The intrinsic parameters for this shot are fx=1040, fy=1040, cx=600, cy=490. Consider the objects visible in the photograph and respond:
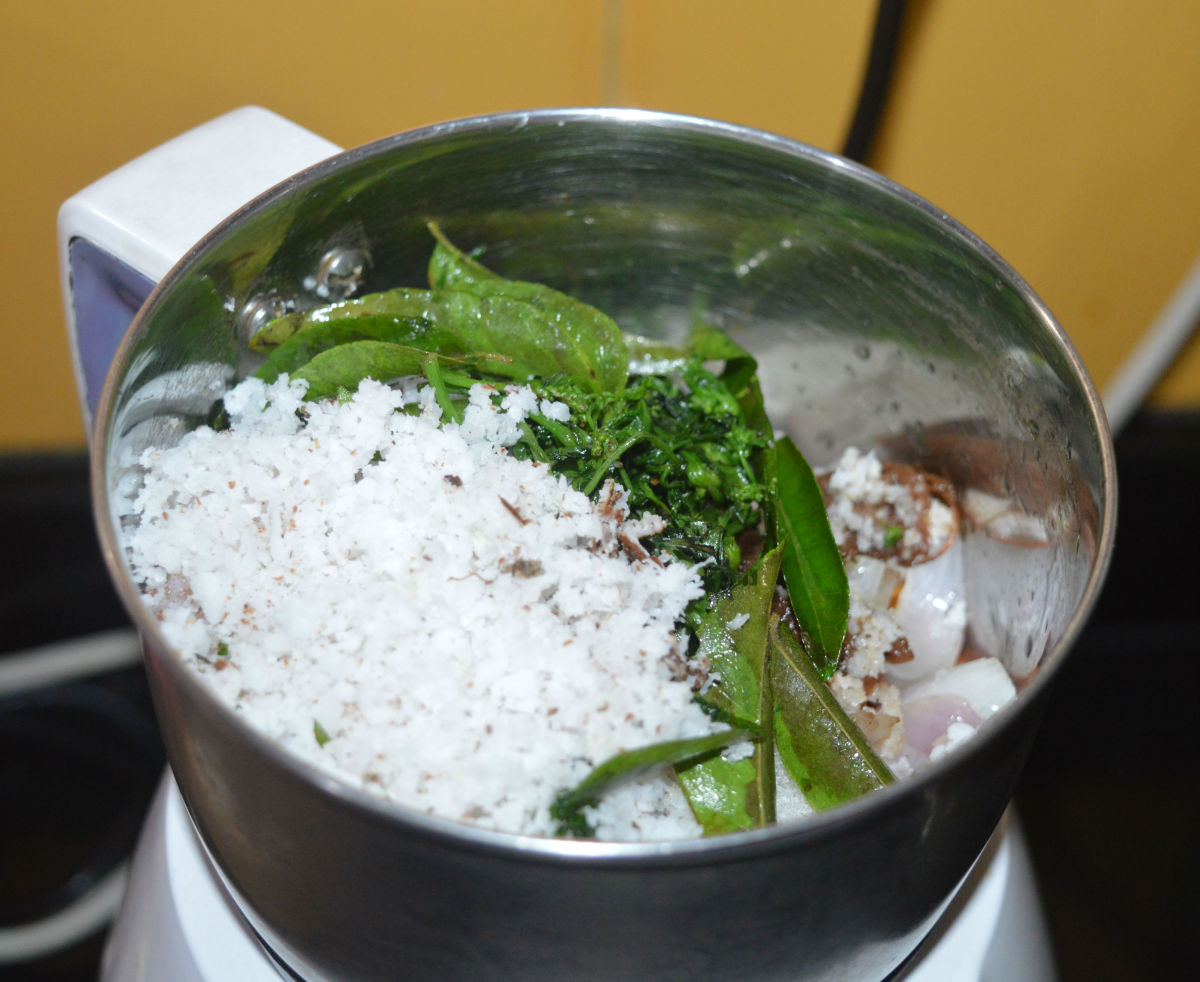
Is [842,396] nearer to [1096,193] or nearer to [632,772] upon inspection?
[632,772]

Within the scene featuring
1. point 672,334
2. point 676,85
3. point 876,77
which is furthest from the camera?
point 676,85

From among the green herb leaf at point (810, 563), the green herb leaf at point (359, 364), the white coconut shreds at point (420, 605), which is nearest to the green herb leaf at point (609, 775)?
the white coconut shreds at point (420, 605)

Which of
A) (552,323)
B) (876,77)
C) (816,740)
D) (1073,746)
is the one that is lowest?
(1073,746)

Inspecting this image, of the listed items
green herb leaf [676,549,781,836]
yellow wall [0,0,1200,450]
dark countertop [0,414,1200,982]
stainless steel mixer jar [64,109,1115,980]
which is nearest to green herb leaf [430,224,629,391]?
stainless steel mixer jar [64,109,1115,980]

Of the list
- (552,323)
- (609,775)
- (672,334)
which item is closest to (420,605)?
(609,775)

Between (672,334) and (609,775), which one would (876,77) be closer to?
(672,334)

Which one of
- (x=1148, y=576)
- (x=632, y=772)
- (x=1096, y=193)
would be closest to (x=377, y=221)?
(x=632, y=772)

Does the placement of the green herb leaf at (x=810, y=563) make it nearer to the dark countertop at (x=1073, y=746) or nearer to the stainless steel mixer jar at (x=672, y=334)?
the stainless steel mixer jar at (x=672, y=334)

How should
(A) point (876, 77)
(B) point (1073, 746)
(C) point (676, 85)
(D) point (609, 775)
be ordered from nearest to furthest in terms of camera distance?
(D) point (609, 775) → (A) point (876, 77) → (C) point (676, 85) → (B) point (1073, 746)
